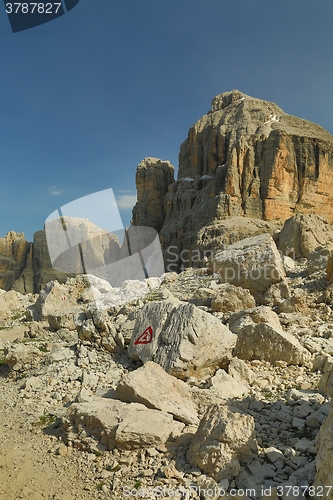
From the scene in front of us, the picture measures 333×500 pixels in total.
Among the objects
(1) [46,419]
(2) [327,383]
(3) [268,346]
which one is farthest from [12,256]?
(2) [327,383]

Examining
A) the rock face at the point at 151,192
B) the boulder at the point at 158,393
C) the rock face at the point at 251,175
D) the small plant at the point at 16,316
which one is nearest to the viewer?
the boulder at the point at 158,393

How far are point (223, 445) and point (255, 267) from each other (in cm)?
966

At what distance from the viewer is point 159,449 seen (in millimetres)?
4469

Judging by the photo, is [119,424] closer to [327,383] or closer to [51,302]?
[327,383]

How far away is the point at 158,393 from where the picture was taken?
5.38 m

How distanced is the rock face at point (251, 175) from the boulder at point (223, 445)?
1486 inches

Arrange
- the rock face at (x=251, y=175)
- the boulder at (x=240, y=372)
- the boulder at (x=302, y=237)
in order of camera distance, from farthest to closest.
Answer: the rock face at (x=251, y=175) → the boulder at (x=302, y=237) → the boulder at (x=240, y=372)

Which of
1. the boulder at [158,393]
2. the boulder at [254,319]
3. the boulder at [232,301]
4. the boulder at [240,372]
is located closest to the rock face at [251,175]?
the boulder at [232,301]

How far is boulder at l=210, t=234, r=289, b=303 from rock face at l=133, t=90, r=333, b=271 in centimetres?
2716

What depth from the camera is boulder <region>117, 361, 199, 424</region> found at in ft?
16.9

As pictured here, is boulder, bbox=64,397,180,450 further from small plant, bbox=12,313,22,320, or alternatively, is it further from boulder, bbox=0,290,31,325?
small plant, bbox=12,313,22,320

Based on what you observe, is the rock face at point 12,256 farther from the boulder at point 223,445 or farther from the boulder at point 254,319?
the boulder at point 223,445

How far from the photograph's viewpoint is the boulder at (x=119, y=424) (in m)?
4.54

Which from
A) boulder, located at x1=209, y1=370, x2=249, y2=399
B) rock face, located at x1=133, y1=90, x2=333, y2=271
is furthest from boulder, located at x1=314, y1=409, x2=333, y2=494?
rock face, located at x1=133, y1=90, x2=333, y2=271
